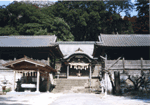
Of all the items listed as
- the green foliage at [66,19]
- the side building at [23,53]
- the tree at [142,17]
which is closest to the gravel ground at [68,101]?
the side building at [23,53]

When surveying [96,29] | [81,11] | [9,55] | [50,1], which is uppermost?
[50,1]

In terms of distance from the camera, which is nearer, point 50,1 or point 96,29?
point 96,29

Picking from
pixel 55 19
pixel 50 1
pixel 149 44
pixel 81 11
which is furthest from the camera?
pixel 50 1

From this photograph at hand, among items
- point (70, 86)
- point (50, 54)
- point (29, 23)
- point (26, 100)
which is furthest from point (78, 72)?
point (26, 100)

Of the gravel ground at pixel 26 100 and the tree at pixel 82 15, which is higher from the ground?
the tree at pixel 82 15

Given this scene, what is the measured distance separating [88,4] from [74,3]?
3253mm

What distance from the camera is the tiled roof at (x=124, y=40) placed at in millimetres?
18800

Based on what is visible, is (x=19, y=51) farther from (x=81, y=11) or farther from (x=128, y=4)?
(x=128, y=4)

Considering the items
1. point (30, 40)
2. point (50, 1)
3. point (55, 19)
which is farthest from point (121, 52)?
point (50, 1)

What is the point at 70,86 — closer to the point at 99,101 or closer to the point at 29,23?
the point at 99,101

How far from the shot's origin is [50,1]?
45.2 metres

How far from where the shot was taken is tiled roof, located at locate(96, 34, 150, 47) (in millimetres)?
18800

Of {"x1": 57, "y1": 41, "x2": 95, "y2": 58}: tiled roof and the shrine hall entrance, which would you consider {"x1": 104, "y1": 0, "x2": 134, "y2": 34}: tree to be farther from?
the shrine hall entrance

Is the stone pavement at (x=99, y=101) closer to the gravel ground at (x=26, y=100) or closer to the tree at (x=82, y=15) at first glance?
the gravel ground at (x=26, y=100)
